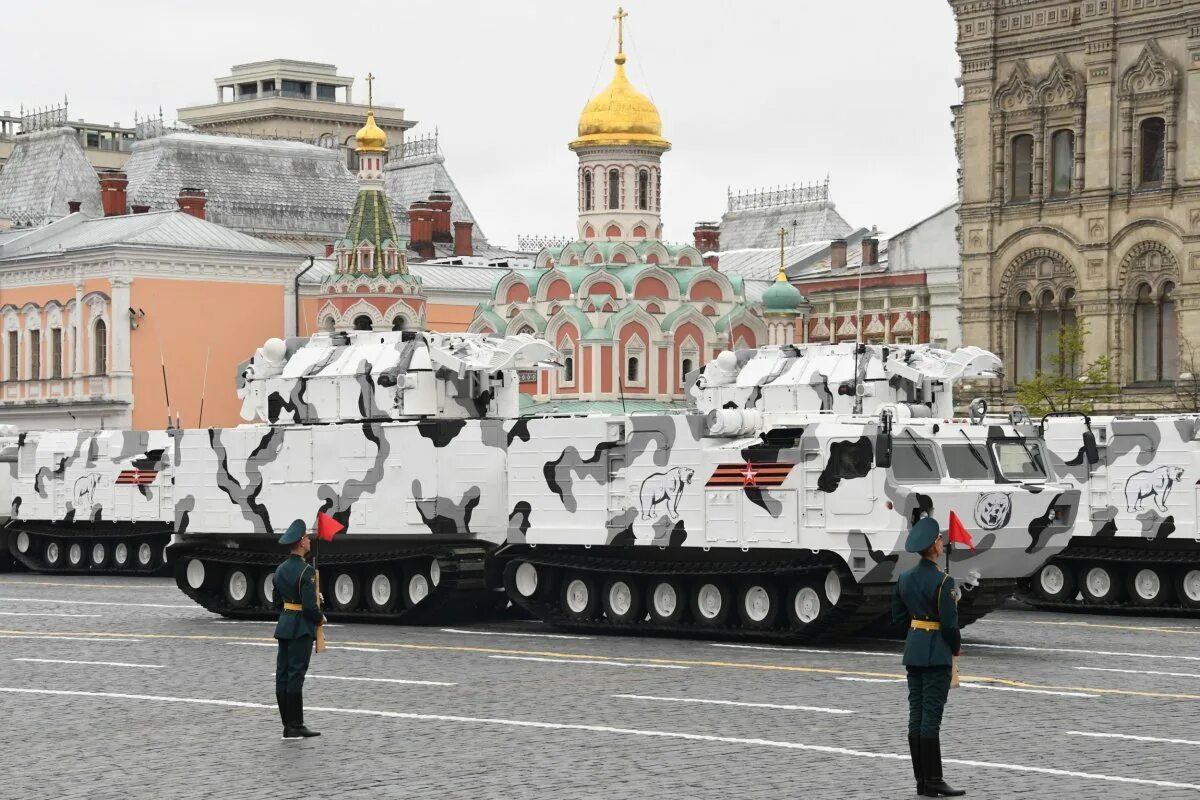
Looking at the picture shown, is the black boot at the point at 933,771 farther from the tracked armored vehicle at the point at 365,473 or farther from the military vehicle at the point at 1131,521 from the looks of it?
the military vehicle at the point at 1131,521

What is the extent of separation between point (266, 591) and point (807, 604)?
26.3 ft

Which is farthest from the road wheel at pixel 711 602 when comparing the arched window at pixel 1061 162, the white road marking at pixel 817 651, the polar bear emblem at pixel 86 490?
the arched window at pixel 1061 162

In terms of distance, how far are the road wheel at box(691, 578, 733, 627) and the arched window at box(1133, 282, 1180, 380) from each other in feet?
98.1

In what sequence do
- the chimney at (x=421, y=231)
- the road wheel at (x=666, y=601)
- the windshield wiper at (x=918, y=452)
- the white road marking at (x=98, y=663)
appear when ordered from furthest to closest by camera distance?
the chimney at (x=421, y=231)
the road wheel at (x=666, y=601)
the windshield wiper at (x=918, y=452)
the white road marking at (x=98, y=663)

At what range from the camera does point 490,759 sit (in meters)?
15.2

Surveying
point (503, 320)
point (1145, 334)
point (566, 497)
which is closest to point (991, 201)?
point (1145, 334)

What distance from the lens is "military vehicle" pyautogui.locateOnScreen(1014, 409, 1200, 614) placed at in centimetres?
2906

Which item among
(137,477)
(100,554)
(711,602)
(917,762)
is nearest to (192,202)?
(100,554)

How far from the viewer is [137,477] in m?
39.6

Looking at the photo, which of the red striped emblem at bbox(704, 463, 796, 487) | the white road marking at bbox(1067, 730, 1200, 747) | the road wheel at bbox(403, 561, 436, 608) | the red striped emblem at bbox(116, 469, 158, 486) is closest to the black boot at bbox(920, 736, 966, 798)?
the white road marking at bbox(1067, 730, 1200, 747)

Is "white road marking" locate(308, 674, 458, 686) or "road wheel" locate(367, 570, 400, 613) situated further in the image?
"road wheel" locate(367, 570, 400, 613)

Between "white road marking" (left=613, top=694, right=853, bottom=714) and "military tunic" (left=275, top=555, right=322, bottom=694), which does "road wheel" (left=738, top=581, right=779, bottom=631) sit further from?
"military tunic" (left=275, top=555, right=322, bottom=694)

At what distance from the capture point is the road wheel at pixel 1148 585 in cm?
2911

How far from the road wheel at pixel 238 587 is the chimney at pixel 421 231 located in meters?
59.0
